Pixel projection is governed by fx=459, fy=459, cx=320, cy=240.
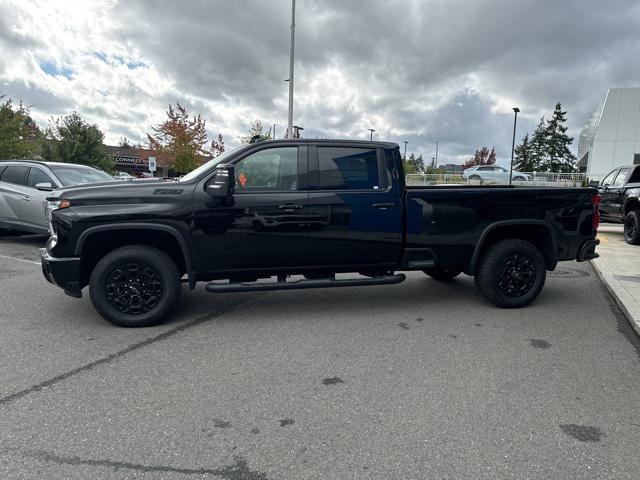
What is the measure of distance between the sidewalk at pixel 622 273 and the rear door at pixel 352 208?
271 centimetres

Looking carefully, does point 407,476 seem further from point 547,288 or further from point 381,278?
point 547,288

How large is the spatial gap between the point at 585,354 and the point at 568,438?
158cm

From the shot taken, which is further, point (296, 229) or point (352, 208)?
point (352, 208)

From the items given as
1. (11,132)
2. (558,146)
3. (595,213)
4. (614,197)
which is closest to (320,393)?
(595,213)

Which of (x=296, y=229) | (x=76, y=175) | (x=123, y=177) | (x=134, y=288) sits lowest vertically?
(x=134, y=288)

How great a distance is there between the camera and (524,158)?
70.0 metres

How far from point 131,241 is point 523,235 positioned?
14.7ft

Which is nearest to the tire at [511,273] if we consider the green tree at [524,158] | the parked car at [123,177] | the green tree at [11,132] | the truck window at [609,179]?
the parked car at [123,177]

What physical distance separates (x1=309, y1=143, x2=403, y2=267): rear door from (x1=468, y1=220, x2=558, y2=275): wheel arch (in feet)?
3.22

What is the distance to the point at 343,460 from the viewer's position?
2.50 metres

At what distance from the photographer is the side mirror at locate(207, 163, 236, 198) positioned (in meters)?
4.30

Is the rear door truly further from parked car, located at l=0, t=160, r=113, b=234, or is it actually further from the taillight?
parked car, located at l=0, t=160, r=113, b=234

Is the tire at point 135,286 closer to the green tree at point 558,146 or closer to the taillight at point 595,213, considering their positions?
the taillight at point 595,213

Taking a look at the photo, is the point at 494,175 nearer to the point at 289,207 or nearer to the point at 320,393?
the point at 289,207
